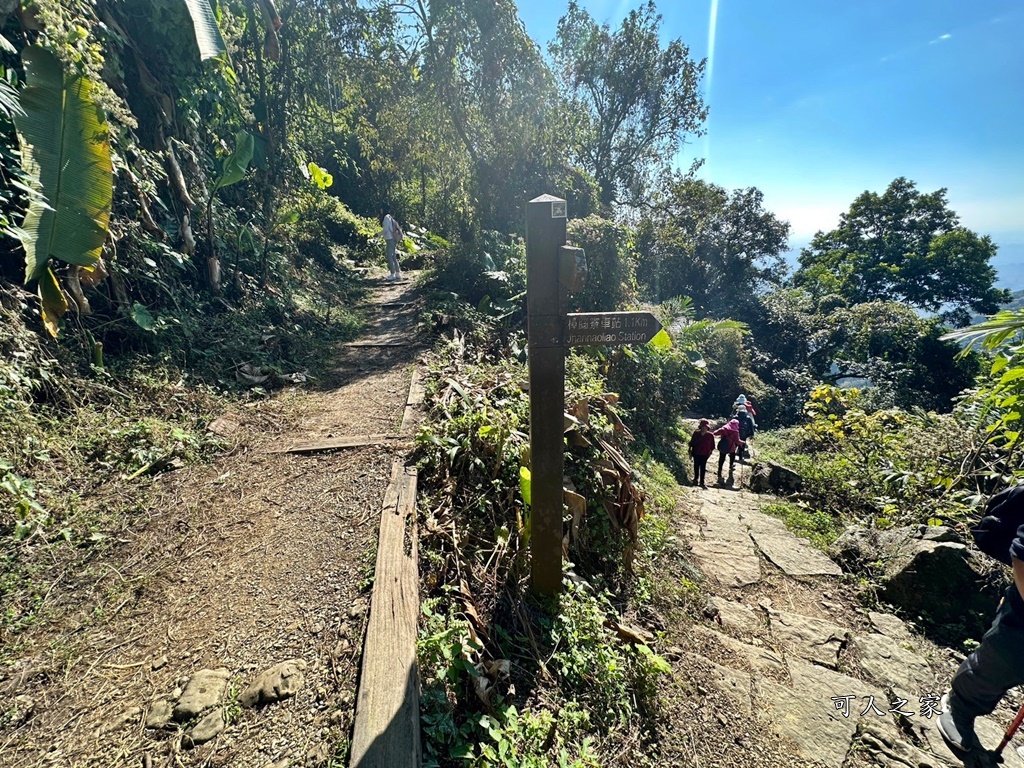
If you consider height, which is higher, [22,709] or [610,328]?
[610,328]

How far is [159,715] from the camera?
1.89 meters

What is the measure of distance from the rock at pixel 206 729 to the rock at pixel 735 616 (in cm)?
355

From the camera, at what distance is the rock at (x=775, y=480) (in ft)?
23.5

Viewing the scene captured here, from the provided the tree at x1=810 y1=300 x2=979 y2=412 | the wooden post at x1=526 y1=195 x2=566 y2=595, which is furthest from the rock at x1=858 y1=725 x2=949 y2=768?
the tree at x1=810 y1=300 x2=979 y2=412

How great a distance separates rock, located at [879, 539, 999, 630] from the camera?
12.6 feet

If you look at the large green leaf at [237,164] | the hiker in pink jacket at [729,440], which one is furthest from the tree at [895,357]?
the large green leaf at [237,164]

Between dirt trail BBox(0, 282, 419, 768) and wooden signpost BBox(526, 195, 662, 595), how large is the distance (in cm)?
134

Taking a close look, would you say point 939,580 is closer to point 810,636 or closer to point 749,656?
point 810,636

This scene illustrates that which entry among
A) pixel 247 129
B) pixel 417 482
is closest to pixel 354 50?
pixel 247 129

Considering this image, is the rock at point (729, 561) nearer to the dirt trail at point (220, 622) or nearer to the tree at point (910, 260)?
the dirt trail at point (220, 622)

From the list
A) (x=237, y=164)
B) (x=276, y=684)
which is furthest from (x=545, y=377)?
(x=237, y=164)

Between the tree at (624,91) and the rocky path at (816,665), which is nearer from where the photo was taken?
the rocky path at (816,665)

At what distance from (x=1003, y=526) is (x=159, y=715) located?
434 cm

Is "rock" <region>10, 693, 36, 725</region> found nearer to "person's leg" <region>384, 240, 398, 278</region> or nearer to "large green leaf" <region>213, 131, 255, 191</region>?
"large green leaf" <region>213, 131, 255, 191</region>
